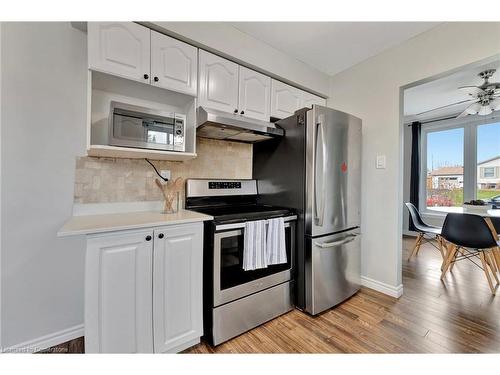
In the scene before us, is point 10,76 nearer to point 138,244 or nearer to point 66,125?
point 66,125

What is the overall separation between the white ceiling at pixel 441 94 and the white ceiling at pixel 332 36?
789 millimetres

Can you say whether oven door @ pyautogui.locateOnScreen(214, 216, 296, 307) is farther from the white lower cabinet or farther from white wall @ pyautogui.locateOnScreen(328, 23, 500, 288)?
white wall @ pyautogui.locateOnScreen(328, 23, 500, 288)

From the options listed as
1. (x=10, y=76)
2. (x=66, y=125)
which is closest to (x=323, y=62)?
(x=66, y=125)

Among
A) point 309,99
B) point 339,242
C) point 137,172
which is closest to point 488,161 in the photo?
point 309,99

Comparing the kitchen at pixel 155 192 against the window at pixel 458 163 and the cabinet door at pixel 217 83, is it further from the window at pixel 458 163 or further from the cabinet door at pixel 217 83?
the window at pixel 458 163

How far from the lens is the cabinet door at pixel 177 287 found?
4.10ft

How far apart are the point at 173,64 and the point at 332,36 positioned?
A: 1.42 m

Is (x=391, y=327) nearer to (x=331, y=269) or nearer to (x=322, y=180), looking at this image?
(x=331, y=269)

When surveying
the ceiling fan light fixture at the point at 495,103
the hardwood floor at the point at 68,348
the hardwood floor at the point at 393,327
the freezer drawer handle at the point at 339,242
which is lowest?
the hardwood floor at the point at 68,348

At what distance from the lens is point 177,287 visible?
4.31 ft

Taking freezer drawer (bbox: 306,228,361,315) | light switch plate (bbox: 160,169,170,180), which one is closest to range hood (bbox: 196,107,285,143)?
light switch plate (bbox: 160,169,170,180)

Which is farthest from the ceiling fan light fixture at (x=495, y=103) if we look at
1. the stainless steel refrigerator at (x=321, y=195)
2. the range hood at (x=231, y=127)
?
the range hood at (x=231, y=127)
